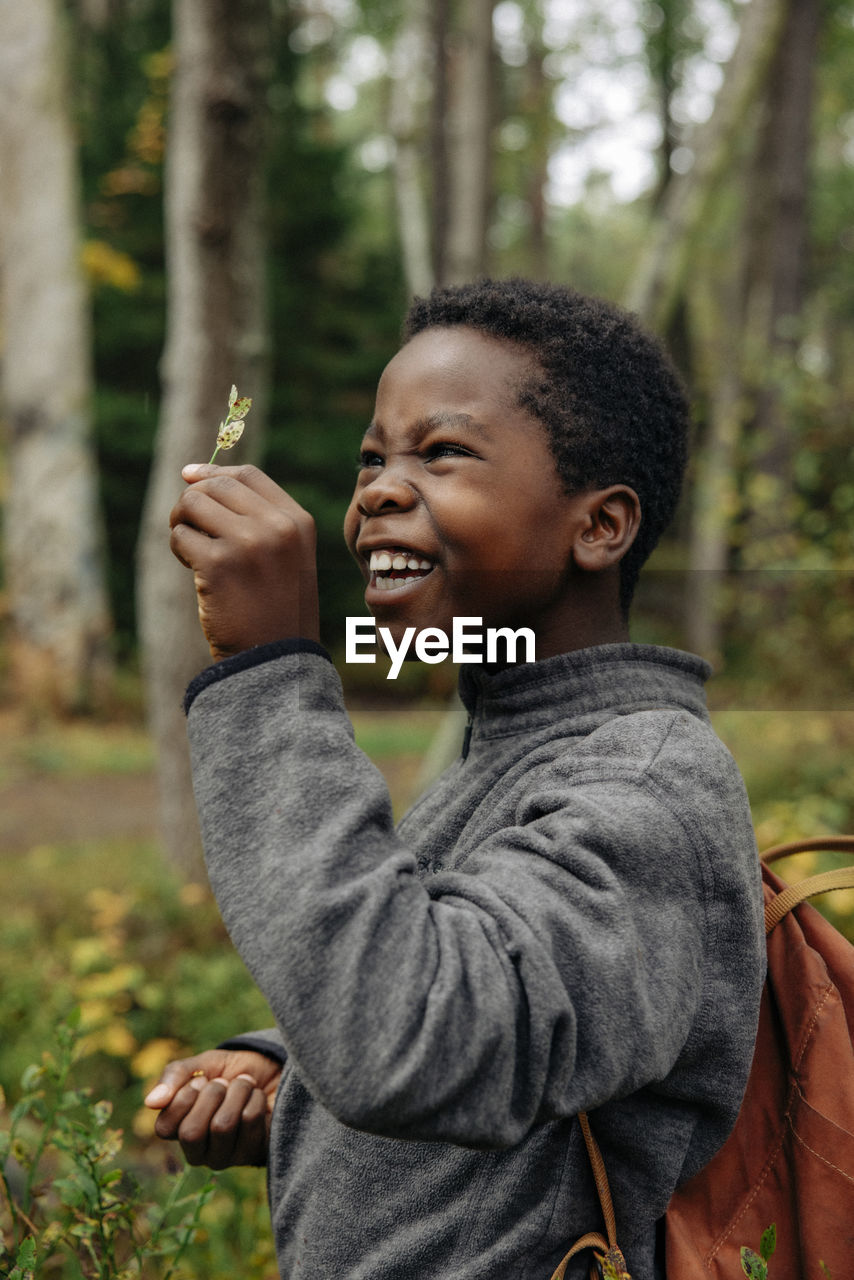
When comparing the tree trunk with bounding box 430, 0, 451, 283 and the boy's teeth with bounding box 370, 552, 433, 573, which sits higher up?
the tree trunk with bounding box 430, 0, 451, 283

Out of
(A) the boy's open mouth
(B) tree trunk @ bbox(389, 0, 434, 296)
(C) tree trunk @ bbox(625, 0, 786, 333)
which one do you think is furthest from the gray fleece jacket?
(B) tree trunk @ bbox(389, 0, 434, 296)

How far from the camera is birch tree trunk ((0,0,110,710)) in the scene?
896cm

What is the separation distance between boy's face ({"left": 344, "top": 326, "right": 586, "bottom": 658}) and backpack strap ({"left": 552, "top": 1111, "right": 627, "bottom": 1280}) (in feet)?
2.02

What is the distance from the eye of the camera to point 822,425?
625 centimetres

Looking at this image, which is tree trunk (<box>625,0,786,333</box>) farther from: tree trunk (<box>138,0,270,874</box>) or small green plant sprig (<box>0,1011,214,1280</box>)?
small green plant sprig (<box>0,1011,214,1280</box>)

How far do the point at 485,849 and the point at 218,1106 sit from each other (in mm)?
724

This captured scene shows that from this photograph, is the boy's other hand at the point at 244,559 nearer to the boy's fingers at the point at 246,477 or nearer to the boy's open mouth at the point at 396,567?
the boy's fingers at the point at 246,477

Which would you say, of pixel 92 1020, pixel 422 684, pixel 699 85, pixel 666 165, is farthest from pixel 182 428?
pixel 699 85

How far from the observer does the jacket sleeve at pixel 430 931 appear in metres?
1.00

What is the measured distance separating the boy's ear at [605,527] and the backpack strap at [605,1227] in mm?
680

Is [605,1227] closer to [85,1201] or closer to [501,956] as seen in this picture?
[501,956]

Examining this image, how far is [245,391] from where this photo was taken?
4.82 metres

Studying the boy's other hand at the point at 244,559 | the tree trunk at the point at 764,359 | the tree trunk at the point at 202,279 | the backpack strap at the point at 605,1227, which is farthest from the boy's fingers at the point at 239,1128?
the tree trunk at the point at 764,359
